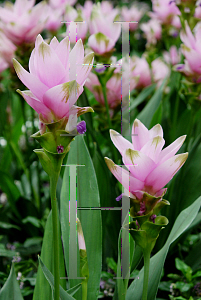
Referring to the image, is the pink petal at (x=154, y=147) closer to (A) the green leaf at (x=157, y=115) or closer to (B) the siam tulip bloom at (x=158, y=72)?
(A) the green leaf at (x=157, y=115)

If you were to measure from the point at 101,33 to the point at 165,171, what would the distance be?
549 mm

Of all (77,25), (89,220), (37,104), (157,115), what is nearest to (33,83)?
(37,104)

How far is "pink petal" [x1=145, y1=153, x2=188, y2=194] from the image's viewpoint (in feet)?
1.28

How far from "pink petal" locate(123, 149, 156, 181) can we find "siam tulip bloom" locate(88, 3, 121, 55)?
0.53m

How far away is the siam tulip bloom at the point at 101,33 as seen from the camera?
0.83 metres

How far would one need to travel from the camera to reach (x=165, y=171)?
395 mm

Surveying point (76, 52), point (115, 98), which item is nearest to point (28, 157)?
point (115, 98)

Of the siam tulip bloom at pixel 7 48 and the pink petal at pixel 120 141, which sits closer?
the pink petal at pixel 120 141

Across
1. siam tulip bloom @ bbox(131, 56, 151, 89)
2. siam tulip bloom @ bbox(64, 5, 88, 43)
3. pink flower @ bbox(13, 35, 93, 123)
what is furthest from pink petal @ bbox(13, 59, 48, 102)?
siam tulip bloom @ bbox(131, 56, 151, 89)

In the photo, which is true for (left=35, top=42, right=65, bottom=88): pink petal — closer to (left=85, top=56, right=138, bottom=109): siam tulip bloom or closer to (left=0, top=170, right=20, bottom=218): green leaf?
(left=85, top=56, right=138, bottom=109): siam tulip bloom

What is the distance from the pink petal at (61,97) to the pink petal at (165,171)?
0.46 ft

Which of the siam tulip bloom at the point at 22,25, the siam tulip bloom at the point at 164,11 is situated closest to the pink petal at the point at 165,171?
the siam tulip bloom at the point at 22,25

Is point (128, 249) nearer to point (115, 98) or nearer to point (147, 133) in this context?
point (147, 133)

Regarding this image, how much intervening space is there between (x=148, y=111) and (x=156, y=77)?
1.12 feet
